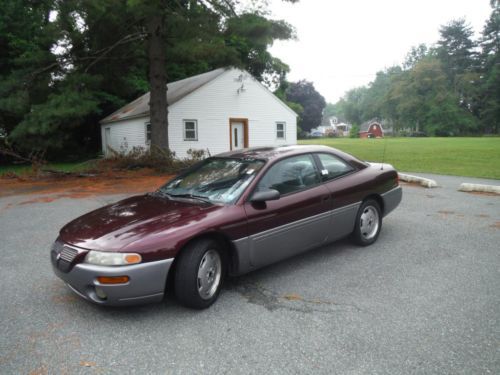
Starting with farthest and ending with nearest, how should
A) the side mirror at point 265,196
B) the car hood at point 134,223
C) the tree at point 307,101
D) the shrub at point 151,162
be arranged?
the tree at point 307,101
the shrub at point 151,162
the side mirror at point 265,196
the car hood at point 134,223

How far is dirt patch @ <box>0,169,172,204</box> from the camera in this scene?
10.8 m

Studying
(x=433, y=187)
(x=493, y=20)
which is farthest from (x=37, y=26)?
(x=493, y=20)

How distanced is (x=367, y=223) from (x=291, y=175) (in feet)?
4.99

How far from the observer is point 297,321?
321 cm

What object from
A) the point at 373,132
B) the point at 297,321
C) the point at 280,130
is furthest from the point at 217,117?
the point at 297,321

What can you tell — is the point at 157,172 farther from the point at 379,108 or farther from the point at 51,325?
the point at 379,108

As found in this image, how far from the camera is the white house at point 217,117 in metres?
21.7

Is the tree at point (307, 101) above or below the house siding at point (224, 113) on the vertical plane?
above

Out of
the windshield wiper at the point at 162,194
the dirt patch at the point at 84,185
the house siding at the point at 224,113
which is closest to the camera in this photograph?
the windshield wiper at the point at 162,194

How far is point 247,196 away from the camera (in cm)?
390

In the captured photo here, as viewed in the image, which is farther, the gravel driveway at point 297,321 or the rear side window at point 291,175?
the rear side window at point 291,175

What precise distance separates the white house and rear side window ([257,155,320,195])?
16927 mm

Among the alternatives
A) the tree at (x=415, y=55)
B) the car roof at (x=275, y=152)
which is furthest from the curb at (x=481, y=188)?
the tree at (x=415, y=55)

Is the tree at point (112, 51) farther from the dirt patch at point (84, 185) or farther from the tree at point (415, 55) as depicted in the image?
the tree at point (415, 55)
